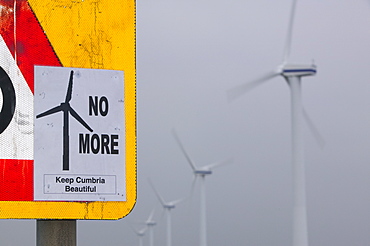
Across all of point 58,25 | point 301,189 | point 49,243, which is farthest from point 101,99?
point 301,189

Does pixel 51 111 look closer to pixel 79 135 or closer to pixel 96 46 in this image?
pixel 79 135

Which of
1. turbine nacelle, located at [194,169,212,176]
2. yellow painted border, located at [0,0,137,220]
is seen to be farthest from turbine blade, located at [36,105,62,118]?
turbine nacelle, located at [194,169,212,176]

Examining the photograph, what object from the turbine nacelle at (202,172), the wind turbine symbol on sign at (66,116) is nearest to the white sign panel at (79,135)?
the wind turbine symbol on sign at (66,116)

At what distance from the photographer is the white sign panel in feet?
17.7

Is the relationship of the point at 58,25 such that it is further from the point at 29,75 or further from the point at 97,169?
the point at 97,169

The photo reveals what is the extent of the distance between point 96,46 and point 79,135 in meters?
0.60

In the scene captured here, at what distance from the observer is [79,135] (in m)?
5.52

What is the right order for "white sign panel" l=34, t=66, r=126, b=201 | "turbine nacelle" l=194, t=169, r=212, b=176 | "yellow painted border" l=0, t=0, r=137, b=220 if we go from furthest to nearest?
"turbine nacelle" l=194, t=169, r=212, b=176 < "yellow painted border" l=0, t=0, r=137, b=220 < "white sign panel" l=34, t=66, r=126, b=201

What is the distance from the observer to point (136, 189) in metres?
5.58

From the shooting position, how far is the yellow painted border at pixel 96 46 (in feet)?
18.1

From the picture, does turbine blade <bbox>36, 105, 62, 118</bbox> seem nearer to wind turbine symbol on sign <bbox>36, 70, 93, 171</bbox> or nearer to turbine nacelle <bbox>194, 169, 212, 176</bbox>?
wind turbine symbol on sign <bbox>36, 70, 93, 171</bbox>

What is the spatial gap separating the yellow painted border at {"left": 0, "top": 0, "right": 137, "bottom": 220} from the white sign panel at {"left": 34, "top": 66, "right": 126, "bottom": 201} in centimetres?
5

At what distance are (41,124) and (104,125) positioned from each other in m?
0.41

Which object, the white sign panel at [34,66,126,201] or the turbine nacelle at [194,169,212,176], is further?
the turbine nacelle at [194,169,212,176]
